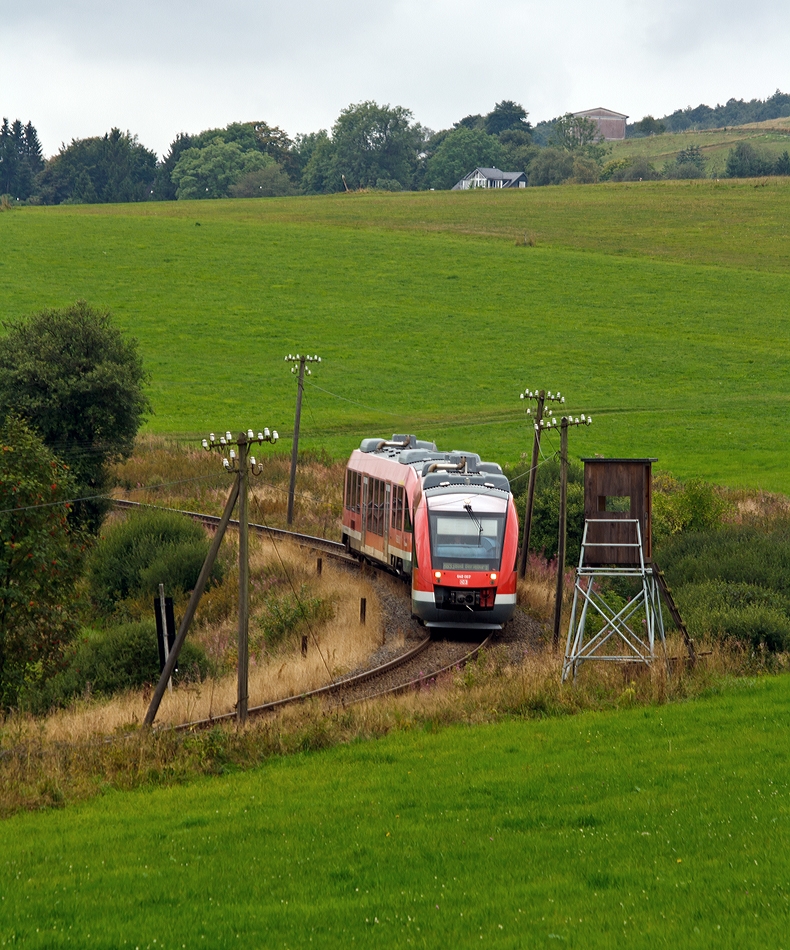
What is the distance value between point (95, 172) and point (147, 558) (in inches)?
5486

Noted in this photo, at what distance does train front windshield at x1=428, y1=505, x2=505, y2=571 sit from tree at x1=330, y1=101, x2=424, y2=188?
142405mm

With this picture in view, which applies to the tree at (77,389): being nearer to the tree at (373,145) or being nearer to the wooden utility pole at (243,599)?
the wooden utility pole at (243,599)

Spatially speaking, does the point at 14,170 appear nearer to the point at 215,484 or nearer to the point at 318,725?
the point at 215,484

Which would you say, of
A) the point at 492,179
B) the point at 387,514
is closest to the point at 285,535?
the point at 387,514

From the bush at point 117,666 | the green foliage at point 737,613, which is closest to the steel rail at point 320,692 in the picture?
the bush at point 117,666

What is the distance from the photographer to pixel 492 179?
163500 millimetres

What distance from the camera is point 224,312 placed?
247ft

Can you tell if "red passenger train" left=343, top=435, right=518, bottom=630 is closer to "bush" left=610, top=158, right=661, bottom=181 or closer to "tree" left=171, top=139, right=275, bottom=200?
"bush" left=610, top=158, right=661, bottom=181

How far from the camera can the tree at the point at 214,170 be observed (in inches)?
6353

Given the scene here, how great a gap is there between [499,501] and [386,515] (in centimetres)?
457

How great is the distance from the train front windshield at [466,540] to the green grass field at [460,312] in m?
25.0

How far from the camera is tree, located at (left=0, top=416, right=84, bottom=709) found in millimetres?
24766

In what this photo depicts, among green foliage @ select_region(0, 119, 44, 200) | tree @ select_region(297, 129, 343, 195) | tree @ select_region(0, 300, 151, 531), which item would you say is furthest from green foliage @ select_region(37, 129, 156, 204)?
tree @ select_region(0, 300, 151, 531)

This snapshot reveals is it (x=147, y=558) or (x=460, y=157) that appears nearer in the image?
(x=147, y=558)
